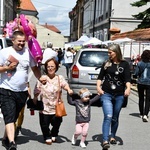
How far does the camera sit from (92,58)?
40.8 feet

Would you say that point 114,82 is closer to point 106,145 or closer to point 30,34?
point 106,145

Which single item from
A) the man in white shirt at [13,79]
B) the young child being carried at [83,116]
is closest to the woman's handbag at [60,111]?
the young child being carried at [83,116]

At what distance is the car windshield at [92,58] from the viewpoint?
12.3 m

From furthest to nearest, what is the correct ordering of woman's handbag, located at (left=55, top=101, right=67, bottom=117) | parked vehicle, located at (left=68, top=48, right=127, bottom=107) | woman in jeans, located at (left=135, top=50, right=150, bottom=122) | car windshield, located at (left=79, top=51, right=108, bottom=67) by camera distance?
car windshield, located at (left=79, top=51, right=108, bottom=67)
parked vehicle, located at (left=68, top=48, right=127, bottom=107)
woman in jeans, located at (left=135, top=50, right=150, bottom=122)
woman's handbag, located at (left=55, top=101, right=67, bottom=117)

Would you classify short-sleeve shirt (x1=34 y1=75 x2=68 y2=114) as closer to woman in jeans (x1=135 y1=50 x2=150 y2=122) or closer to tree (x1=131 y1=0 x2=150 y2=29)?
woman in jeans (x1=135 y1=50 x2=150 y2=122)

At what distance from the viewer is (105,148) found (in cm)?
648

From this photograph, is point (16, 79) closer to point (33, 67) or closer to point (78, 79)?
point (33, 67)

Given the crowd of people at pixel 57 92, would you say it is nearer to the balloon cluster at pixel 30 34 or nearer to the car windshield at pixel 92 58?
the balloon cluster at pixel 30 34

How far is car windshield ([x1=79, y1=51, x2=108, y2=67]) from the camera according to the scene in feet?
40.4

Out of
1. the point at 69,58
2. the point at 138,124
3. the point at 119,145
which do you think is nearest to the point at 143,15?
the point at 69,58

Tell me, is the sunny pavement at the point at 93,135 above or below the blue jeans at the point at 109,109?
below

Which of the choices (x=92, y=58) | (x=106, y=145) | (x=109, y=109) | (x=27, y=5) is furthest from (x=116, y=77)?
(x=27, y=5)

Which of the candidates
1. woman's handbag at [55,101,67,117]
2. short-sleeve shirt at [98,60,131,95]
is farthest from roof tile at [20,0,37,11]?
woman's handbag at [55,101,67,117]

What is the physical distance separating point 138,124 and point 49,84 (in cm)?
331
